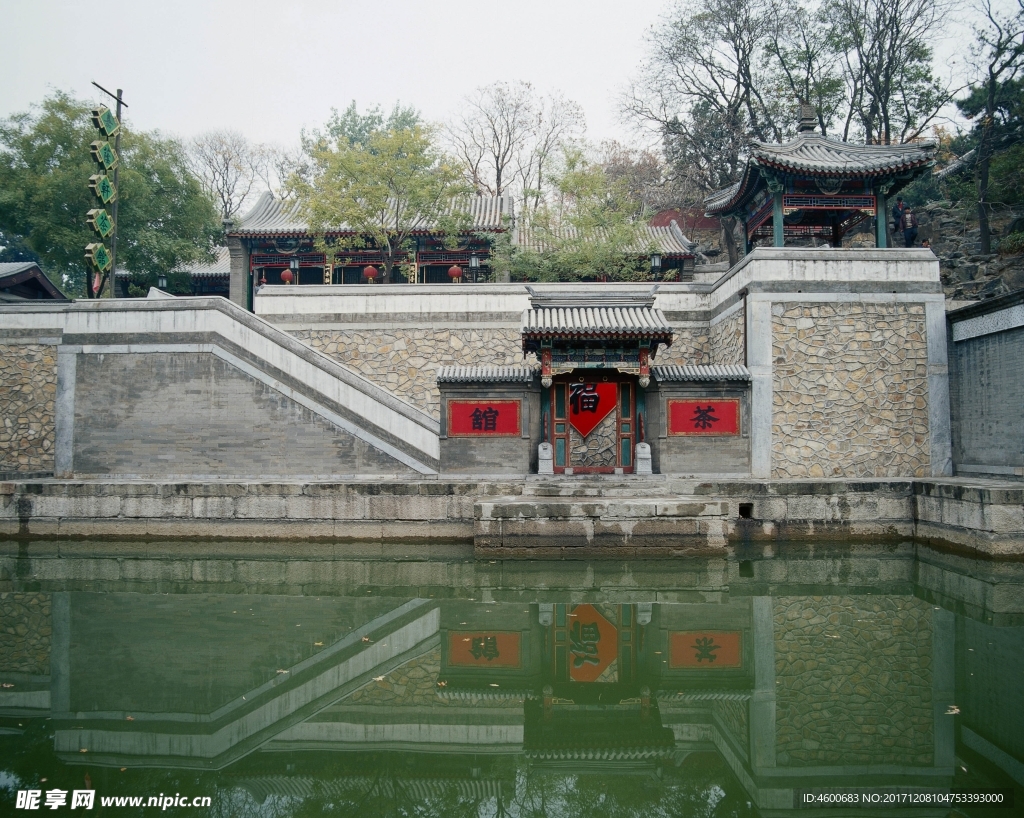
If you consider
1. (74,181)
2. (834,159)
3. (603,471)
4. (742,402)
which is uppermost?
(74,181)

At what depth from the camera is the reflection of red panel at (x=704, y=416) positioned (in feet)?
40.6

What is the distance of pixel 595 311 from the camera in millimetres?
12094

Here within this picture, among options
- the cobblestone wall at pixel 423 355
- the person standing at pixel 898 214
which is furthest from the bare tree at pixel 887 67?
the cobblestone wall at pixel 423 355

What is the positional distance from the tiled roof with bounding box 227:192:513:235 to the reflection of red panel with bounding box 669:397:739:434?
1004cm

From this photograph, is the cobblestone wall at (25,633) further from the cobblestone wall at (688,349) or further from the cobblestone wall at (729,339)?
the cobblestone wall at (688,349)

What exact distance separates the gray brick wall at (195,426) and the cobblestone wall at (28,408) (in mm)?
623

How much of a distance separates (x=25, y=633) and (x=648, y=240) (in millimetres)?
17722

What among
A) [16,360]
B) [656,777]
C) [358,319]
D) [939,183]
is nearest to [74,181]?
[16,360]

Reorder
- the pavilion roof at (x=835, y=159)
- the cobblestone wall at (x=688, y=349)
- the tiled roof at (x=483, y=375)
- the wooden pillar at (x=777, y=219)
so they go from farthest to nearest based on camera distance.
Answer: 1. the cobblestone wall at (x=688, y=349)
2. the wooden pillar at (x=777, y=219)
3. the pavilion roof at (x=835, y=159)
4. the tiled roof at (x=483, y=375)

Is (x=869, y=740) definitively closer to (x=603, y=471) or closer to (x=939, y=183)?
(x=603, y=471)

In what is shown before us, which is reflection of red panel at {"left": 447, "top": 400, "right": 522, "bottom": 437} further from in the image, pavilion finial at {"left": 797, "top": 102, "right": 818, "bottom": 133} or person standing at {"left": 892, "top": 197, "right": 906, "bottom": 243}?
person standing at {"left": 892, "top": 197, "right": 906, "bottom": 243}

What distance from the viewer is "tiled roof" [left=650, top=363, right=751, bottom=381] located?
40.2 ft

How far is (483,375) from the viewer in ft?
39.9

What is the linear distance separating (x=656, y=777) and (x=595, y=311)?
28.4ft
